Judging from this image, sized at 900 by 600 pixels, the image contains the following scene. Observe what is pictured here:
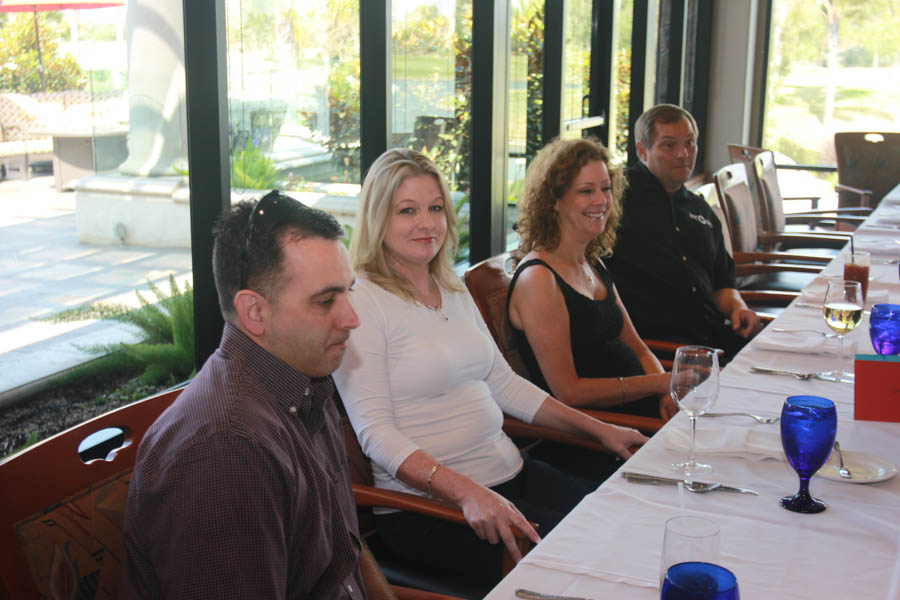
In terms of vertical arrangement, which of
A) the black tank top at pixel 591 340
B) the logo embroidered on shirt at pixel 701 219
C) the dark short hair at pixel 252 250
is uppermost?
the dark short hair at pixel 252 250

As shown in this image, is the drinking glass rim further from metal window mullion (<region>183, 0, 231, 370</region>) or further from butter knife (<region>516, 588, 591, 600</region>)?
metal window mullion (<region>183, 0, 231, 370</region>)

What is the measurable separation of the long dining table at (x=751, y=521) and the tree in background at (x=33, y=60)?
1378 mm

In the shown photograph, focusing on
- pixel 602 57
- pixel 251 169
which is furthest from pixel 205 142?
pixel 602 57

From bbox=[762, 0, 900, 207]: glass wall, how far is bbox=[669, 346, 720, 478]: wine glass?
647cm

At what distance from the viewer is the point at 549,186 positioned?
2578 millimetres

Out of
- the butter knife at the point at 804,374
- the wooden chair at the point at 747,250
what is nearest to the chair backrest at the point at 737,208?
the wooden chair at the point at 747,250

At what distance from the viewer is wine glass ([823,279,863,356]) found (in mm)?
2111

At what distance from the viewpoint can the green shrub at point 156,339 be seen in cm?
203

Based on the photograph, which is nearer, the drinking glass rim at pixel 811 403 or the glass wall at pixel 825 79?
the drinking glass rim at pixel 811 403

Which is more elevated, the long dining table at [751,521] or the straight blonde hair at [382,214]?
the straight blonde hair at [382,214]

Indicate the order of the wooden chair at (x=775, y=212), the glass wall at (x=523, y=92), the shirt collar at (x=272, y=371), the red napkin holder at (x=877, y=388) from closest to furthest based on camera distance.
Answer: the shirt collar at (x=272, y=371), the red napkin holder at (x=877, y=388), the glass wall at (x=523, y=92), the wooden chair at (x=775, y=212)

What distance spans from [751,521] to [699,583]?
48 cm

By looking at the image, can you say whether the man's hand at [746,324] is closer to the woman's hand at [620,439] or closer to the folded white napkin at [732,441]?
the woman's hand at [620,439]

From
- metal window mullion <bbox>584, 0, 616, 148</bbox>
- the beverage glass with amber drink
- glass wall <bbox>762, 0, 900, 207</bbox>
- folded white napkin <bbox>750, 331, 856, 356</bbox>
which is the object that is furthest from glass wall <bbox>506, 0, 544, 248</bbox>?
glass wall <bbox>762, 0, 900, 207</bbox>
